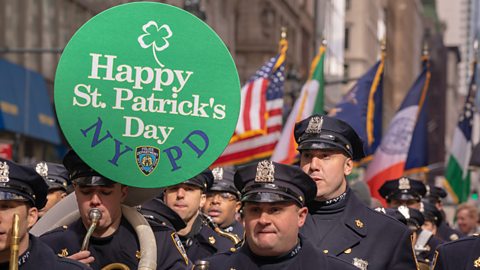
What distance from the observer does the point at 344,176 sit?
371 inches

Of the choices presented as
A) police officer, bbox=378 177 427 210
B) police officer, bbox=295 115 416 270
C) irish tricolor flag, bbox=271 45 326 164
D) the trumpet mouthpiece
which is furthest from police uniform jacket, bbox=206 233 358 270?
irish tricolor flag, bbox=271 45 326 164

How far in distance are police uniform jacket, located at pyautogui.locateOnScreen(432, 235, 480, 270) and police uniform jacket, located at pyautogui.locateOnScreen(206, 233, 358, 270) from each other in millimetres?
759

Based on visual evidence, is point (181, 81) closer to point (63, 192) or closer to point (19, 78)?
point (63, 192)

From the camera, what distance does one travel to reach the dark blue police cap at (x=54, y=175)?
11.0m

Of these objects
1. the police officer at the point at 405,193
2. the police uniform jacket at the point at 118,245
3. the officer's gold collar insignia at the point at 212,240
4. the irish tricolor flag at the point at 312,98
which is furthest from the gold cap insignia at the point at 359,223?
the irish tricolor flag at the point at 312,98

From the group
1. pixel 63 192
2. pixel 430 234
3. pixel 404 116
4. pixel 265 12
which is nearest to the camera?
pixel 63 192

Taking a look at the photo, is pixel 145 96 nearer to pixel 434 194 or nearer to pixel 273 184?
pixel 273 184

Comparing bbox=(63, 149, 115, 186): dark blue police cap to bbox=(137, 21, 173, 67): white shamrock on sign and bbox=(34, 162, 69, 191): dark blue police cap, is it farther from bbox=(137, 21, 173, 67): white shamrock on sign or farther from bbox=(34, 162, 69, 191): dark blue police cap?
bbox=(34, 162, 69, 191): dark blue police cap

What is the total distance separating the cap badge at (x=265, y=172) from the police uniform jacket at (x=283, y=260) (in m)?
0.34

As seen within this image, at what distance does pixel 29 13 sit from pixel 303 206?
33400 mm

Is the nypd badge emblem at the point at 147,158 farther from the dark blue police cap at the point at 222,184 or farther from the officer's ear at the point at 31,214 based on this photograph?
the dark blue police cap at the point at 222,184

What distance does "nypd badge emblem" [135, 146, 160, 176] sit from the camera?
7.98 m

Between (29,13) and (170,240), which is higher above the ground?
(170,240)

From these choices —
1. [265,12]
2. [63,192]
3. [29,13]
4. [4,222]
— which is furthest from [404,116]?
[265,12]
